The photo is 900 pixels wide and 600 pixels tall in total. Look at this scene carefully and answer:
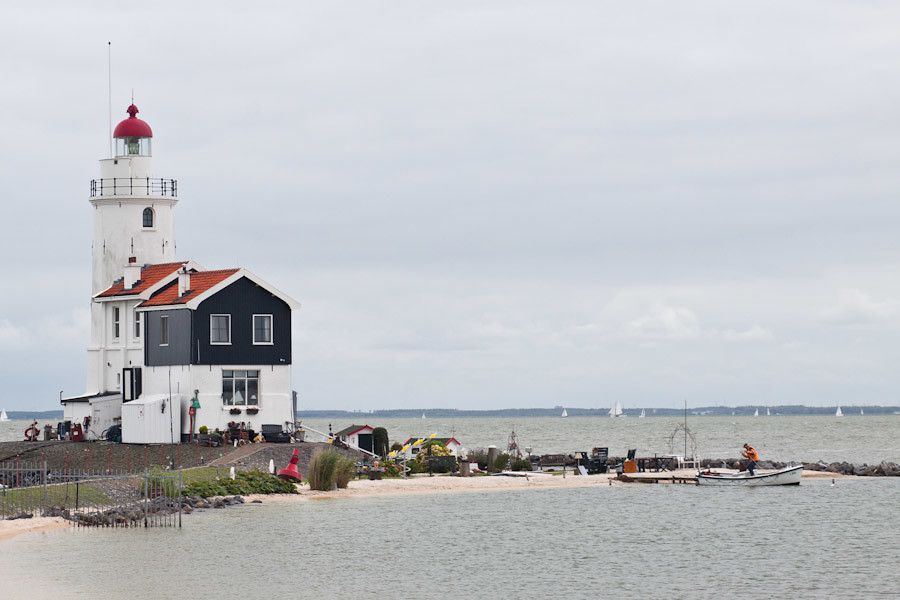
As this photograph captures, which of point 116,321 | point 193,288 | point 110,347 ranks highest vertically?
point 193,288

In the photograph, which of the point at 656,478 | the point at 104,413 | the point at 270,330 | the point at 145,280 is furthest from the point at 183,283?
the point at 656,478

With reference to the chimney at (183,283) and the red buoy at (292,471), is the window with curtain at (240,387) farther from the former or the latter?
the red buoy at (292,471)

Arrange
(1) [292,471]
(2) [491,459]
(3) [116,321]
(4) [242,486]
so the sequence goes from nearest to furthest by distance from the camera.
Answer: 1. (4) [242,486]
2. (1) [292,471]
3. (2) [491,459]
4. (3) [116,321]

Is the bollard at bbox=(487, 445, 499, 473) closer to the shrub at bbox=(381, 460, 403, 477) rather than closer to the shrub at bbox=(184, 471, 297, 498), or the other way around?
the shrub at bbox=(381, 460, 403, 477)

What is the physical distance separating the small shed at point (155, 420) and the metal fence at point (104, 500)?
29.0 feet

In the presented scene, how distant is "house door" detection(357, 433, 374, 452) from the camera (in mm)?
60781

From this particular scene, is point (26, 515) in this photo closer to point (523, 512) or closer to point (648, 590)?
point (523, 512)

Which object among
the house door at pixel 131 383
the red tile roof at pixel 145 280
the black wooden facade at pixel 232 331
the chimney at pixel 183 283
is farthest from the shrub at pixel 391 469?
the red tile roof at pixel 145 280

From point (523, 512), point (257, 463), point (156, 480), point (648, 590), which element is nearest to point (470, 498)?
point (523, 512)

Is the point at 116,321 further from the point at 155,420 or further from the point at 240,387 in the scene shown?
the point at 240,387

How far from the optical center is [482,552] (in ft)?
125

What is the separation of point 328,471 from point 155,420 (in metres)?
9.25

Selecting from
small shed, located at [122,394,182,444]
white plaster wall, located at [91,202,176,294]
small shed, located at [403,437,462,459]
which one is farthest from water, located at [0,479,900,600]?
white plaster wall, located at [91,202,176,294]

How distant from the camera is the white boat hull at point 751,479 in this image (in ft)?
191
